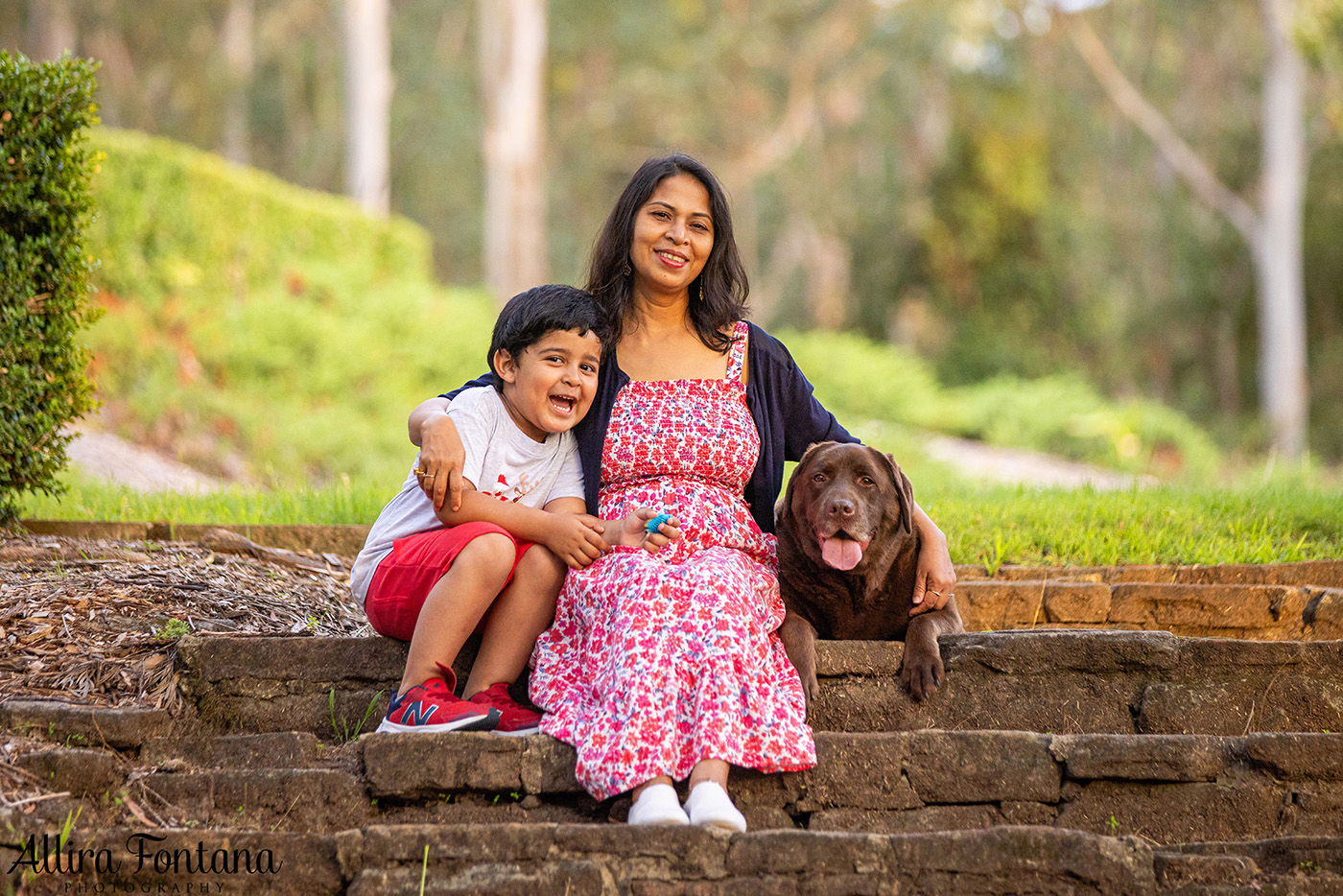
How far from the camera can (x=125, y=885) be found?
2.71 meters

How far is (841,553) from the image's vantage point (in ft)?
A: 11.7

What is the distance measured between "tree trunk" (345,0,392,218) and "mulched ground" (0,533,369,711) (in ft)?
44.6

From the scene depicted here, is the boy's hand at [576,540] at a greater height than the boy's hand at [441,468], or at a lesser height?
lesser

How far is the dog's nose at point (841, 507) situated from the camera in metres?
3.51

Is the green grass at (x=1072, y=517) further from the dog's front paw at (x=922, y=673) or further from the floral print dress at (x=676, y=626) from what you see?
the floral print dress at (x=676, y=626)

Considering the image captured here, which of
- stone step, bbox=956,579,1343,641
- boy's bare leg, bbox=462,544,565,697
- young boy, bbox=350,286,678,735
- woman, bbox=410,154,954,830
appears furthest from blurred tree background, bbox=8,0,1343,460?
boy's bare leg, bbox=462,544,565,697

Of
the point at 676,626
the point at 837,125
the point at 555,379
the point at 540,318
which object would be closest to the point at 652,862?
the point at 676,626

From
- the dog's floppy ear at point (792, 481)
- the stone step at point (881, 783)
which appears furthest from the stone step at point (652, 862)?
the dog's floppy ear at point (792, 481)

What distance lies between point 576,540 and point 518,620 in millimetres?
298

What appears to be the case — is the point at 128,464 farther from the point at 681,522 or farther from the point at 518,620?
the point at 681,522

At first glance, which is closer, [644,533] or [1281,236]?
[644,533]

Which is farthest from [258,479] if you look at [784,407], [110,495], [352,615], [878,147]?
[878,147]

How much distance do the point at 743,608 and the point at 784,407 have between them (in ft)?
3.53

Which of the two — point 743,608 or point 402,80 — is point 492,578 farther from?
point 402,80
